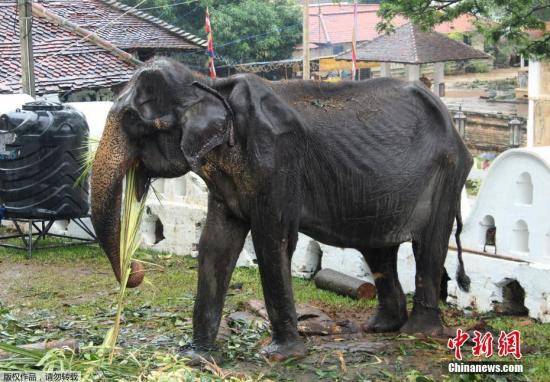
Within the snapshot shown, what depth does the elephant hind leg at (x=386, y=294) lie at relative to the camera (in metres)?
8.70

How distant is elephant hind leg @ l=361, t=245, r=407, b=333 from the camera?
8.70 m

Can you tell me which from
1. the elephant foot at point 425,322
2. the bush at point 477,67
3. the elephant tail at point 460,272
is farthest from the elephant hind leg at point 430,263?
the bush at point 477,67

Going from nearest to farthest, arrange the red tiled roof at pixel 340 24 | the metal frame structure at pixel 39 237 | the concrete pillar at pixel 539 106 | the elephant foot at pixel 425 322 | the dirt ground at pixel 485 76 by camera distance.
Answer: the elephant foot at pixel 425 322, the metal frame structure at pixel 39 237, the concrete pillar at pixel 539 106, the red tiled roof at pixel 340 24, the dirt ground at pixel 485 76

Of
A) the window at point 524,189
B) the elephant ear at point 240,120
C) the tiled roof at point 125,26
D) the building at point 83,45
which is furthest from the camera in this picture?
the tiled roof at point 125,26

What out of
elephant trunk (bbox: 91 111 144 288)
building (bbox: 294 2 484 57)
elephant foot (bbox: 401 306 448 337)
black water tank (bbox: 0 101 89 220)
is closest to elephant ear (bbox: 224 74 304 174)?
elephant trunk (bbox: 91 111 144 288)

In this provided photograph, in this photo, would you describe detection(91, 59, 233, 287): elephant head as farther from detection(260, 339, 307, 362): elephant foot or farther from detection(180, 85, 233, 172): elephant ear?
detection(260, 339, 307, 362): elephant foot

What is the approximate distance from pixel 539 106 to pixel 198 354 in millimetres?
25395

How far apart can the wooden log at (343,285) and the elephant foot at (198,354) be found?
8.53ft

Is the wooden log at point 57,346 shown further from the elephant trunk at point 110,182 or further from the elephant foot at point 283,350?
the elephant foot at point 283,350

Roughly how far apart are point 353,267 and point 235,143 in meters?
3.62

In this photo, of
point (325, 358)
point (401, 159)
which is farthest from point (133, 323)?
point (401, 159)

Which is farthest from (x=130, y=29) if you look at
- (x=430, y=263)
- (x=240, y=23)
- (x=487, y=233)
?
(x=430, y=263)

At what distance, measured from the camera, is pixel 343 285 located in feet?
33.5

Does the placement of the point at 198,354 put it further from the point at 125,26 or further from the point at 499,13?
the point at 125,26
